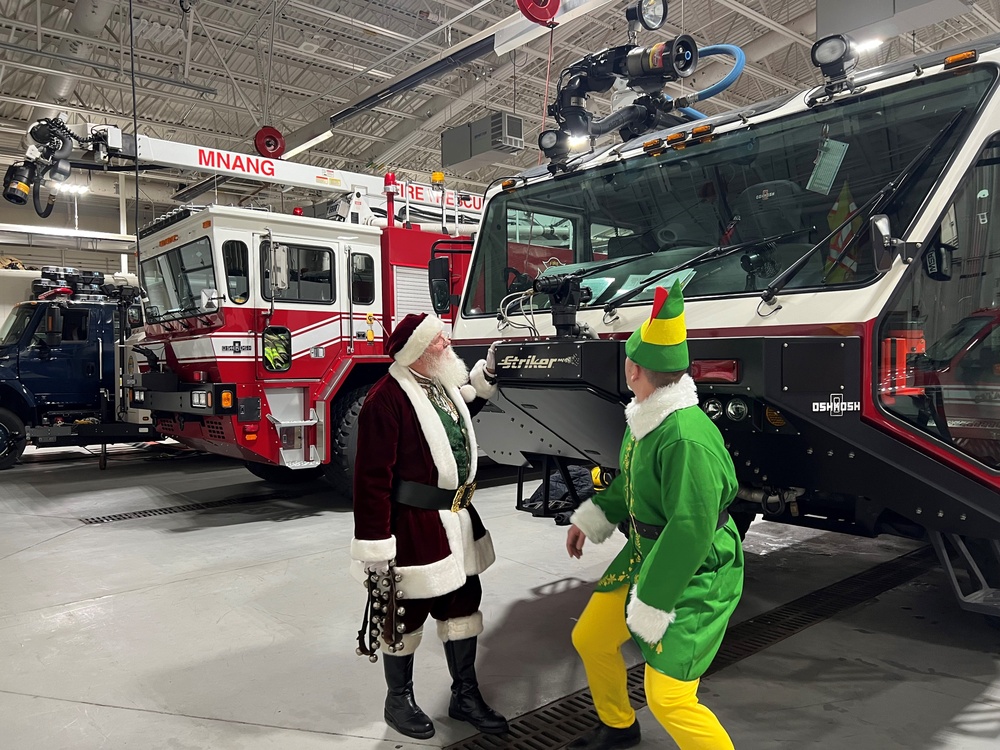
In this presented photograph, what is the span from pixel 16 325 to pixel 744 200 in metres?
9.09

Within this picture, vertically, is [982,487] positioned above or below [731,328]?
below

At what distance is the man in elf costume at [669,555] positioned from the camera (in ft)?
6.40

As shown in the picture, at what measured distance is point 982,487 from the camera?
2.37 metres

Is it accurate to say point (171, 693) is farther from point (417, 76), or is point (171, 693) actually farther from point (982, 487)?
point (417, 76)

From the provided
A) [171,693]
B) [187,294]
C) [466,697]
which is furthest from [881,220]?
[187,294]

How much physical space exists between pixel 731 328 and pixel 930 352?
0.68 meters

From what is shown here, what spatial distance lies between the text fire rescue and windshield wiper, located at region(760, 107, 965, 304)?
4.30m

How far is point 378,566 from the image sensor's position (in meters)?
2.38

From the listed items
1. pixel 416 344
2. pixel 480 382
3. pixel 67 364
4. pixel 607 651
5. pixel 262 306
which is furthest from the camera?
pixel 67 364

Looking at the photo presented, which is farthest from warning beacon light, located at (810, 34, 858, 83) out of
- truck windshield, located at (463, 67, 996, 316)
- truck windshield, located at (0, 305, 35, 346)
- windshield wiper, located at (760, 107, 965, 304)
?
truck windshield, located at (0, 305, 35, 346)

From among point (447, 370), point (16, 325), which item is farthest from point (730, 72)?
point (16, 325)

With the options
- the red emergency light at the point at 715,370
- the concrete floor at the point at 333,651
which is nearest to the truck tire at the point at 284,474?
the concrete floor at the point at 333,651

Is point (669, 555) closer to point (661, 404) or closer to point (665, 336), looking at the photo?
point (661, 404)

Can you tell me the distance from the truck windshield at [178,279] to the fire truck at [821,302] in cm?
340
